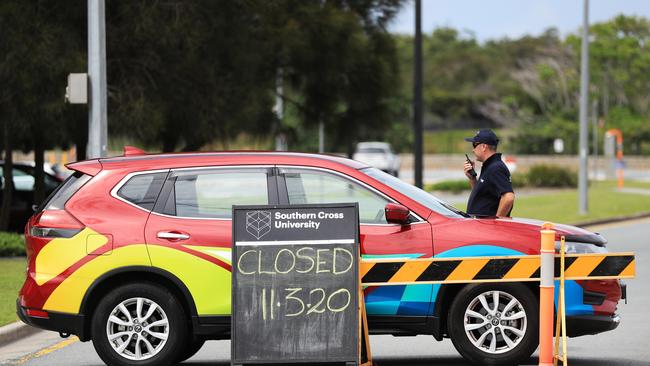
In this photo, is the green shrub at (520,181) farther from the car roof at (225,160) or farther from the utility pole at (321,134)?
the car roof at (225,160)

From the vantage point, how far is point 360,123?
3272cm

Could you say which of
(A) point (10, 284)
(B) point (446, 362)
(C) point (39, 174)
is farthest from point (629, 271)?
(C) point (39, 174)

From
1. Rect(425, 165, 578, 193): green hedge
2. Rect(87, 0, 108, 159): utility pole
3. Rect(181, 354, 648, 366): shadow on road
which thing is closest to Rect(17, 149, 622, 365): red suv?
Rect(181, 354, 648, 366): shadow on road

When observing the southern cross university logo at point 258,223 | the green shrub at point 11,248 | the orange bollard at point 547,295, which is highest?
the southern cross university logo at point 258,223

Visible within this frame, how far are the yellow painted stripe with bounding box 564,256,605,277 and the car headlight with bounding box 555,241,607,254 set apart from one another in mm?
320

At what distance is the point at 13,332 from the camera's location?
1173 cm

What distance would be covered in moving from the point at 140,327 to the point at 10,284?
6056mm

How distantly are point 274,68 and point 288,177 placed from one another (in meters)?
19.2

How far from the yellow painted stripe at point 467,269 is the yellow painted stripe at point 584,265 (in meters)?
0.61

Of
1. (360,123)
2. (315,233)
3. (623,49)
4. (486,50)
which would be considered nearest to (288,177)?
(315,233)

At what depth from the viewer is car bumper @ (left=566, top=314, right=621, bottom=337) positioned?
9.38 metres

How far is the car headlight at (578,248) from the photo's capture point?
9461mm

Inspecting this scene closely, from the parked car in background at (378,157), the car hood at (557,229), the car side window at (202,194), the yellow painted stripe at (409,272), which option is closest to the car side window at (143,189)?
the car side window at (202,194)

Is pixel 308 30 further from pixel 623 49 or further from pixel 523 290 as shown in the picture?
pixel 623 49
